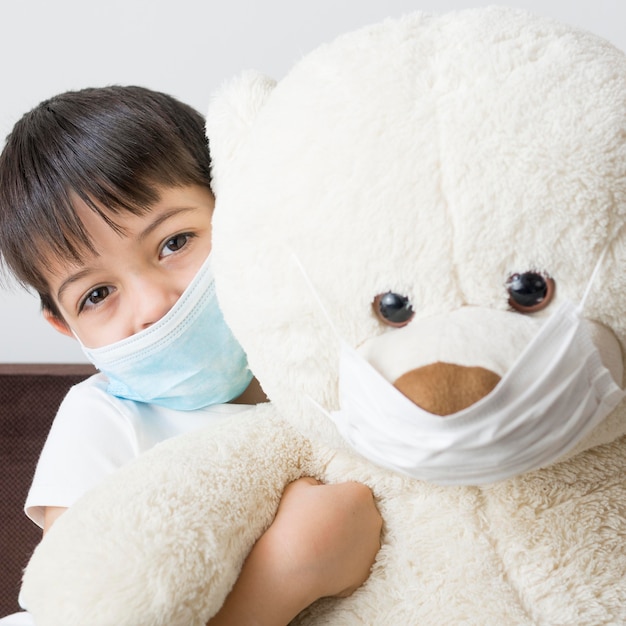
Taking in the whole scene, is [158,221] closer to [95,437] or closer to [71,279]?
[71,279]

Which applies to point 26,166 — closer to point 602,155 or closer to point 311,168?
point 311,168

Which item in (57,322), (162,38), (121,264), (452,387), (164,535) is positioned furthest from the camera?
(162,38)

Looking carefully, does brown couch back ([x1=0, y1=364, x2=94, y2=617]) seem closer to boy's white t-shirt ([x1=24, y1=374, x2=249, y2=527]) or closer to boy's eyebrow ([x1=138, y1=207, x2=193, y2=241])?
boy's white t-shirt ([x1=24, y1=374, x2=249, y2=527])

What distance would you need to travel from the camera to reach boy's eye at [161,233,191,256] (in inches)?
34.8

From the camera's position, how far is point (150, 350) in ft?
2.86

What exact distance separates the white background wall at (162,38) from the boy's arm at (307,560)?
79 centimetres

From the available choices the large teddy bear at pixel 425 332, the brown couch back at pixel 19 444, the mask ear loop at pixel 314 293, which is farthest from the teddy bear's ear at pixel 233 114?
the brown couch back at pixel 19 444

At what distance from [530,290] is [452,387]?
0.27 feet

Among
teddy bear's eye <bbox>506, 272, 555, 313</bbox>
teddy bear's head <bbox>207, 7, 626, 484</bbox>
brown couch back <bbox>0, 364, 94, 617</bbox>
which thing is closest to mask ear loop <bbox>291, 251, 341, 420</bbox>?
teddy bear's head <bbox>207, 7, 626, 484</bbox>

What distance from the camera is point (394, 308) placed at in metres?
0.49

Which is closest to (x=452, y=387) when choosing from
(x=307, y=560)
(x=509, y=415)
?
(x=509, y=415)

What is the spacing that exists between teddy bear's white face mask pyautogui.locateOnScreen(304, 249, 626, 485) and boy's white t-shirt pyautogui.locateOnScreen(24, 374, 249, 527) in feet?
1.46

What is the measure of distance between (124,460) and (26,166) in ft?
1.17

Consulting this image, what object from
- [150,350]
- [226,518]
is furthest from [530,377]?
[150,350]
